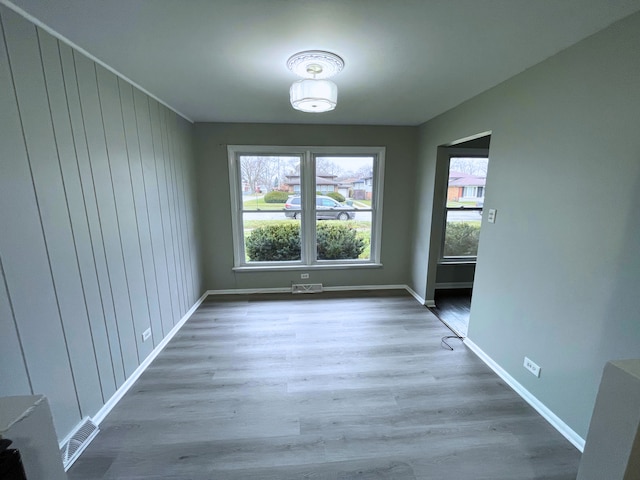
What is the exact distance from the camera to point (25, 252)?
1.27m

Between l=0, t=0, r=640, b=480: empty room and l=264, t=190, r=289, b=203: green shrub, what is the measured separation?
1.07 meters

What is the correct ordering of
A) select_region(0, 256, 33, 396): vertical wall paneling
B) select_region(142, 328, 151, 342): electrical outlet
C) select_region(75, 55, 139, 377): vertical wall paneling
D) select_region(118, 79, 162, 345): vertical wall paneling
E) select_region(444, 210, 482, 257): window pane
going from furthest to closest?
select_region(444, 210, 482, 257): window pane → select_region(142, 328, 151, 342): electrical outlet → select_region(118, 79, 162, 345): vertical wall paneling → select_region(75, 55, 139, 377): vertical wall paneling → select_region(0, 256, 33, 396): vertical wall paneling

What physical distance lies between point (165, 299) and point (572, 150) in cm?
350

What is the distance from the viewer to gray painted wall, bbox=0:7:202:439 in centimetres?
124

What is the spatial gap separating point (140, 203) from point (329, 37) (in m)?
1.94

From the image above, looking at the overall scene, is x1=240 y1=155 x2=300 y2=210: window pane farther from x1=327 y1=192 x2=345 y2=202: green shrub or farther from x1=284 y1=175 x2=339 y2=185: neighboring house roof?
x1=327 y1=192 x2=345 y2=202: green shrub

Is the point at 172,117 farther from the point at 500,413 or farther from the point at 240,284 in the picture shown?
the point at 500,413

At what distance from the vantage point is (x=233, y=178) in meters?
3.56

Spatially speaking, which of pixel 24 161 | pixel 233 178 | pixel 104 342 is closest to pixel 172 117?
pixel 233 178

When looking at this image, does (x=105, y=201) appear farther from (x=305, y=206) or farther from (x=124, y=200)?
(x=305, y=206)

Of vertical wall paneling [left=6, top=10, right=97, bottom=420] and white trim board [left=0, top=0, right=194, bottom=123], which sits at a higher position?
white trim board [left=0, top=0, right=194, bottom=123]

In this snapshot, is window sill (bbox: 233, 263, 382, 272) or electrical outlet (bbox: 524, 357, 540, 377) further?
window sill (bbox: 233, 263, 382, 272)

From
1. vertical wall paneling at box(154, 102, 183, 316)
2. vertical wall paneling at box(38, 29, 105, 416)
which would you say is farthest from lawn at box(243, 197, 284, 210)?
vertical wall paneling at box(38, 29, 105, 416)

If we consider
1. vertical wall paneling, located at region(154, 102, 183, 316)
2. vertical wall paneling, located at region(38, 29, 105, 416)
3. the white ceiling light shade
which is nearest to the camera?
vertical wall paneling, located at region(38, 29, 105, 416)
